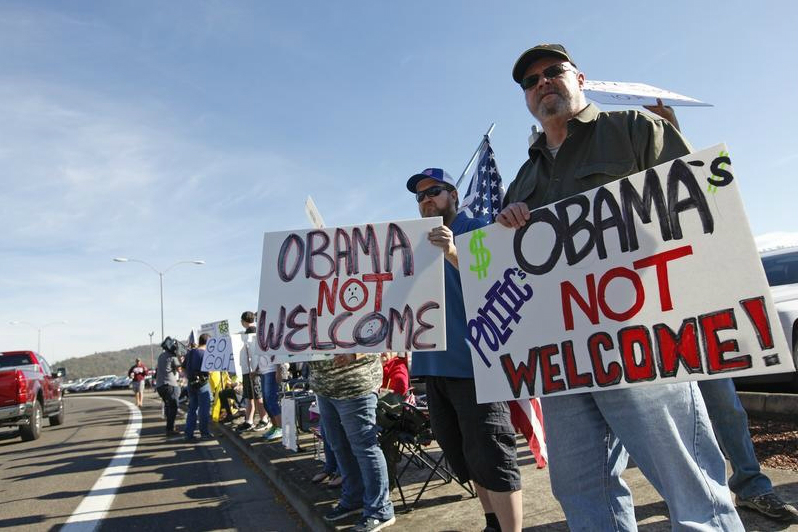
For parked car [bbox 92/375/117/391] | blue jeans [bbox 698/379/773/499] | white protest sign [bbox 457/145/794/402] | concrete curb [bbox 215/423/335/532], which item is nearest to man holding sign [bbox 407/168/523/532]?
white protest sign [bbox 457/145/794/402]

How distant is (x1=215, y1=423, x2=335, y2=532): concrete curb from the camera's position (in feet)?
13.7

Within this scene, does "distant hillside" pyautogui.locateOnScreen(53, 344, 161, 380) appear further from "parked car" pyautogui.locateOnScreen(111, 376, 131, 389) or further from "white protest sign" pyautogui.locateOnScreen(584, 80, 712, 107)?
"white protest sign" pyautogui.locateOnScreen(584, 80, 712, 107)

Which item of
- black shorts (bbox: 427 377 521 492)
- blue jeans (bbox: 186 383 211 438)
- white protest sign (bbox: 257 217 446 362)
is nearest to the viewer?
black shorts (bbox: 427 377 521 492)

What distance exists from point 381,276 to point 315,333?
0.58 meters

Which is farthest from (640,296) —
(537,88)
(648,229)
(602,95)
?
(602,95)

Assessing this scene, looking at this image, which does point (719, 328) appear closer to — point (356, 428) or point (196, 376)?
point (356, 428)

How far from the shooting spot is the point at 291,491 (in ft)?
17.0

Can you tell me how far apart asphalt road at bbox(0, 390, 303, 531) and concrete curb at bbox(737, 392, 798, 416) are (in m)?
4.46

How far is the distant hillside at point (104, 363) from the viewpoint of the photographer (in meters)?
121

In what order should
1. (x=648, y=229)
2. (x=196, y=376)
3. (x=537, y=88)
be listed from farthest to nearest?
(x=196, y=376), (x=537, y=88), (x=648, y=229)

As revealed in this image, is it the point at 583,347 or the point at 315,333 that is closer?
the point at 583,347

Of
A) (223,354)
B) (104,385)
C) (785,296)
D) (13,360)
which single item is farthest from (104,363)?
(785,296)

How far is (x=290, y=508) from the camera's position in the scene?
16.3ft

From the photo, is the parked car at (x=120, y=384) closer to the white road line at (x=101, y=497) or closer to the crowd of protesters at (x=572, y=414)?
the white road line at (x=101, y=497)
